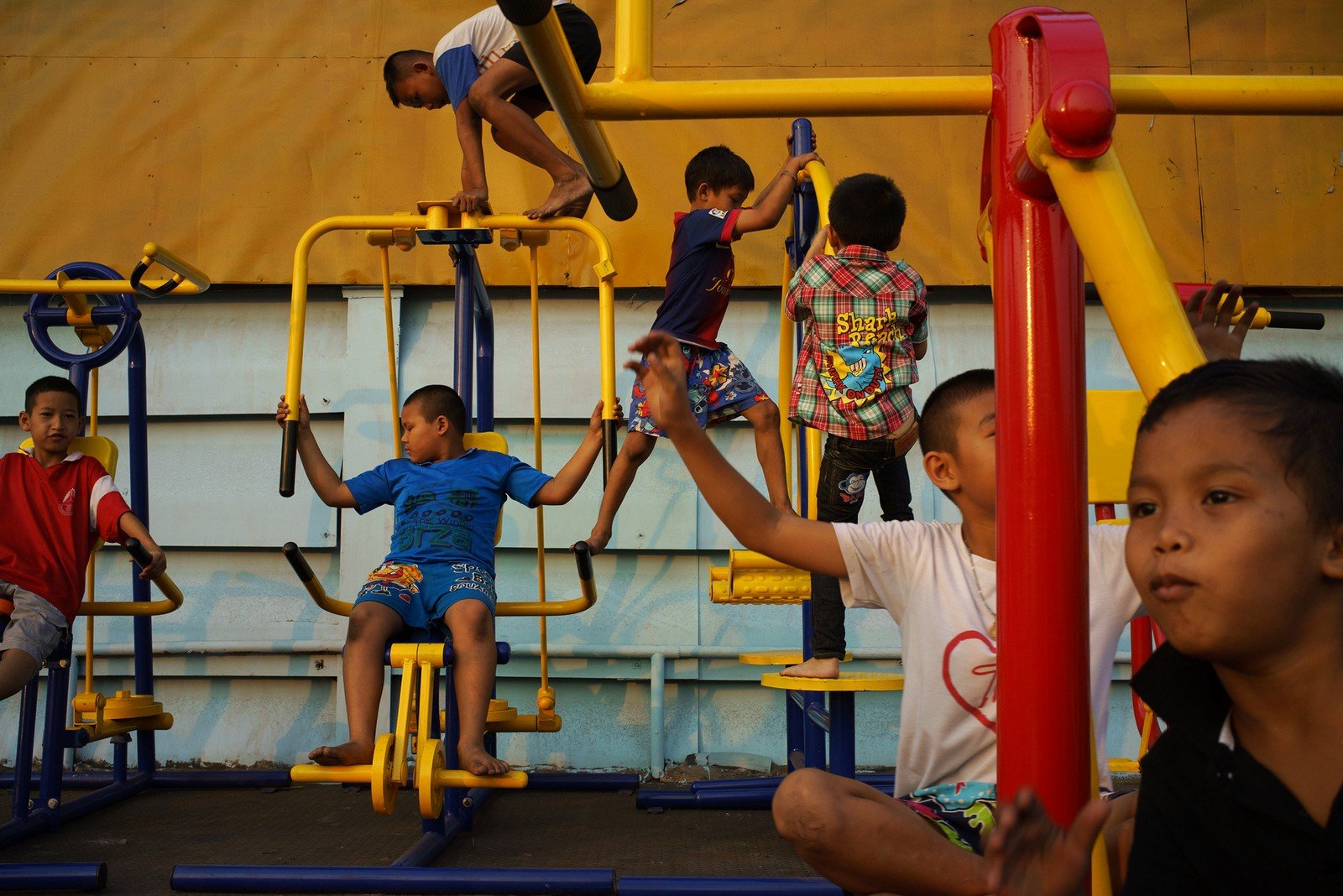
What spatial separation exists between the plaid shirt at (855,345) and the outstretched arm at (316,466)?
1.20 m

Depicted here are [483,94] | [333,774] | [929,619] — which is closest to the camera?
[929,619]

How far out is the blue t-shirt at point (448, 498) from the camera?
8.95 feet

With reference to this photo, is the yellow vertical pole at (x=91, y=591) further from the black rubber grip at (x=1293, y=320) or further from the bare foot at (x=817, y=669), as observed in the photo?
the black rubber grip at (x=1293, y=320)

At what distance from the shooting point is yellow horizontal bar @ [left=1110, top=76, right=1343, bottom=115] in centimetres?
91

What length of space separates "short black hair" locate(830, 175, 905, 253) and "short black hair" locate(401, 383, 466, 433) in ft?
3.66

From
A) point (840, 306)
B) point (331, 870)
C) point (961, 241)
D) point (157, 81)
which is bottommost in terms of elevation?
point (331, 870)

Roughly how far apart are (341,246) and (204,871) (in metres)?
2.02

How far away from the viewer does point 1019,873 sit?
694 millimetres

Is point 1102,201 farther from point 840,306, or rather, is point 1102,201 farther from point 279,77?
point 279,77

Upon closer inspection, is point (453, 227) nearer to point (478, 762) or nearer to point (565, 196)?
point (565, 196)

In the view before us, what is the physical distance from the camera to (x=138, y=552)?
2670 millimetres

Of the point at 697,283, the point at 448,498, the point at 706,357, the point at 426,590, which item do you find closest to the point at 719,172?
the point at 697,283

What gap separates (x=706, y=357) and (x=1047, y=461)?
2255 millimetres

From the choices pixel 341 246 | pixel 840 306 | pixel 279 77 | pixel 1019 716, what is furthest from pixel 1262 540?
pixel 279 77
